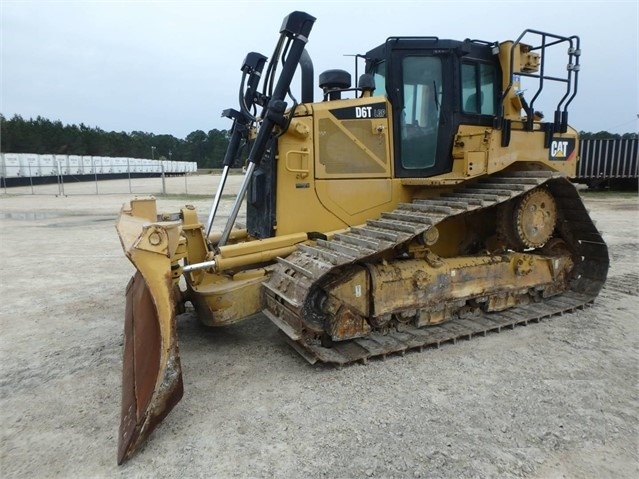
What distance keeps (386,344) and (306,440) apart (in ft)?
5.05

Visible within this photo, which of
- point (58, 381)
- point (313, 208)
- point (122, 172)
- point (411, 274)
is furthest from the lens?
point (122, 172)

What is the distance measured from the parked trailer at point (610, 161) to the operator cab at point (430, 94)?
64.3ft

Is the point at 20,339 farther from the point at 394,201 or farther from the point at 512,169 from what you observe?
the point at 512,169

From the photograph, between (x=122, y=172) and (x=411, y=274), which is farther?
(x=122, y=172)

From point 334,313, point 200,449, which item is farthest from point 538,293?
point 200,449

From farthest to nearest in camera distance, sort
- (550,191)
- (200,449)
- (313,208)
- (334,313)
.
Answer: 1. (550,191)
2. (313,208)
3. (334,313)
4. (200,449)

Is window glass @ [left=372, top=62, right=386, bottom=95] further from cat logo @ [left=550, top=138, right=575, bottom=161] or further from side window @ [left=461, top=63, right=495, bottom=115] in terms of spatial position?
cat logo @ [left=550, top=138, right=575, bottom=161]

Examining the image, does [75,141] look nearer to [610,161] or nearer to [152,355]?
[610,161]

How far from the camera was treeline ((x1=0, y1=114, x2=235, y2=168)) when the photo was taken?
48700 mm

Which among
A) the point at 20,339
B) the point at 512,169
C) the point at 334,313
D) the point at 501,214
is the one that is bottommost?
the point at 20,339

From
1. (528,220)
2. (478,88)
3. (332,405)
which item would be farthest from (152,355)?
(478,88)

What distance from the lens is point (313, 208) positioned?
501 centimetres

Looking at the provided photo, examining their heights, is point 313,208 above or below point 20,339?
above

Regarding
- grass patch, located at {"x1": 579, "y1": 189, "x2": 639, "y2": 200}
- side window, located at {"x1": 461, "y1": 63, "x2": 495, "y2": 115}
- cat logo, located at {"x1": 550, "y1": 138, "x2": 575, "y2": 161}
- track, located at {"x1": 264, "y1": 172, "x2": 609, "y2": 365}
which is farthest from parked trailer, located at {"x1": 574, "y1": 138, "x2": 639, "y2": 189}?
side window, located at {"x1": 461, "y1": 63, "x2": 495, "y2": 115}
